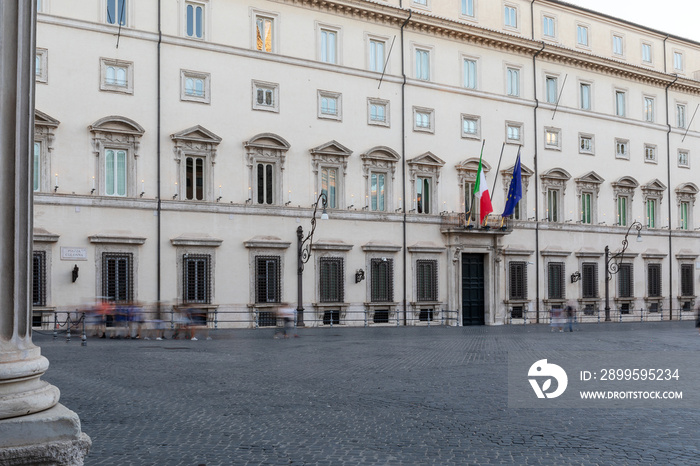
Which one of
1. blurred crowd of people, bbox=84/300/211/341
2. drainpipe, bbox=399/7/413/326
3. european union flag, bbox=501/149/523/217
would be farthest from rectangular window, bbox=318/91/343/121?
blurred crowd of people, bbox=84/300/211/341

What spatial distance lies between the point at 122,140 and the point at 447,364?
17.6m

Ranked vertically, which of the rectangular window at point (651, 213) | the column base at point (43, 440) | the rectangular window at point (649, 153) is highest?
→ the rectangular window at point (649, 153)

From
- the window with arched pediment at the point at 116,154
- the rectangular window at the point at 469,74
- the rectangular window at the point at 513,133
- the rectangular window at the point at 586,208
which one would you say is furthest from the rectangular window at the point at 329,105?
the rectangular window at the point at 586,208

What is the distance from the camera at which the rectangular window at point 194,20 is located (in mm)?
33188

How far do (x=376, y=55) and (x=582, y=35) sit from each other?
14.9m

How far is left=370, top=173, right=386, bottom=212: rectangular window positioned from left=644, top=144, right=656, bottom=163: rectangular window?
65.0 feet

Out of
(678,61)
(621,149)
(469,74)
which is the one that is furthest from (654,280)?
(469,74)

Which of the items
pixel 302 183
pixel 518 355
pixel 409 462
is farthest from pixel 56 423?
pixel 302 183

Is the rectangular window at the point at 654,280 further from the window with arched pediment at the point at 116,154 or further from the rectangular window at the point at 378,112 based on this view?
the window with arched pediment at the point at 116,154

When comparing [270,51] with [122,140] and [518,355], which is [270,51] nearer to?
[122,140]

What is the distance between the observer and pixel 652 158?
4925 centimetres

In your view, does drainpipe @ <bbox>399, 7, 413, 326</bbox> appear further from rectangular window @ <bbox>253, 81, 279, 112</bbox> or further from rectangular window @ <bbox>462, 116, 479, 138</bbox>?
rectangular window @ <bbox>253, 81, 279, 112</bbox>

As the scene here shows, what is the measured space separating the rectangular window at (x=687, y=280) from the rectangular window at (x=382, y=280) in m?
22.2

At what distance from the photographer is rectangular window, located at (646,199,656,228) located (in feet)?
159
